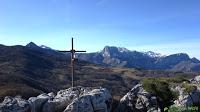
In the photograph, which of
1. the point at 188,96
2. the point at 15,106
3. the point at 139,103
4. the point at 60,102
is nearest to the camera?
the point at 15,106

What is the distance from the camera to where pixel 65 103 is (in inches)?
1382

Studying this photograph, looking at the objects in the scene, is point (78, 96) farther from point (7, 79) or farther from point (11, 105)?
point (7, 79)

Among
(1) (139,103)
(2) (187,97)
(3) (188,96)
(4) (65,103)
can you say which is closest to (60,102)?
(4) (65,103)

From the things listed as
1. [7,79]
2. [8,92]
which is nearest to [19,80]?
[7,79]

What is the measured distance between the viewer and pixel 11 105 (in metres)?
33.4

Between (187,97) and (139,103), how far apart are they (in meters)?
5.09

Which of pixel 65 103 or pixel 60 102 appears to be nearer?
pixel 60 102

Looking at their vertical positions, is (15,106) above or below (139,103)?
above

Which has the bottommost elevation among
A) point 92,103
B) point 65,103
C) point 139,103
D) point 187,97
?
point 139,103

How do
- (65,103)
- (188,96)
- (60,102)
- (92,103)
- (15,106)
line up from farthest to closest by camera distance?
(188,96), (65,103), (60,102), (92,103), (15,106)

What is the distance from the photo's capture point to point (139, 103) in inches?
1416

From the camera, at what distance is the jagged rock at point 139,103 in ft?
116

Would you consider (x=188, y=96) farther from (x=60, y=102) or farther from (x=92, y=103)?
(x=60, y=102)

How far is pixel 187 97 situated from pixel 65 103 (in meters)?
12.9
